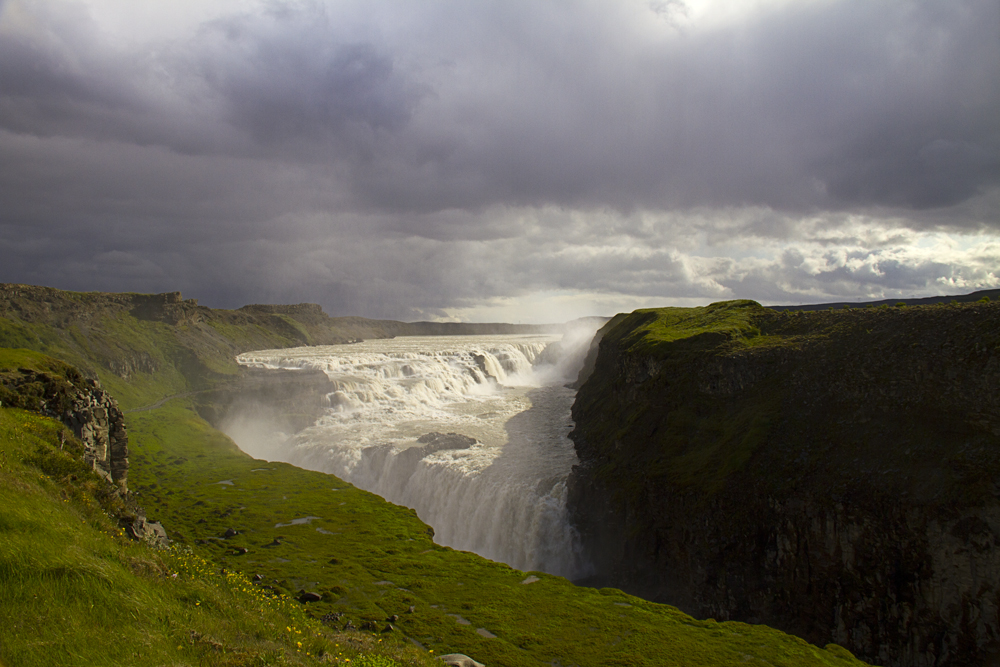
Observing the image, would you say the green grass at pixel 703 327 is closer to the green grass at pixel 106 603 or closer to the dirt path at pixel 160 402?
the green grass at pixel 106 603

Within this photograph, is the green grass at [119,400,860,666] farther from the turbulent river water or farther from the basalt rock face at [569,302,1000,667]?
the turbulent river water

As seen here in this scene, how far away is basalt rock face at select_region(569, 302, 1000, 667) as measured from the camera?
65.0 ft

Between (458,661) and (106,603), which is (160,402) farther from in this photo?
(106,603)

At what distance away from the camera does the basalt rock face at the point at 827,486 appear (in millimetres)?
19797

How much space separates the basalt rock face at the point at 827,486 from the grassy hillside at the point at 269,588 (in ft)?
17.1

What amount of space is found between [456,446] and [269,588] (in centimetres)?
2900

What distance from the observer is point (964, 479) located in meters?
20.2

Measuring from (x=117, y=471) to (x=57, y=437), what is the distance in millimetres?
14217

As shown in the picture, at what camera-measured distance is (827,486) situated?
23672 millimetres

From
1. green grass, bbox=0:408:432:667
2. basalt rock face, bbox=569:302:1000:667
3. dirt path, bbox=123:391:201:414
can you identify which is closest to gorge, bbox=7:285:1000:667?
basalt rock face, bbox=569:302:1000:667

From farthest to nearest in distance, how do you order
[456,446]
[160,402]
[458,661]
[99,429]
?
[160,402] → [456,446] → [99,429] → [458,661]

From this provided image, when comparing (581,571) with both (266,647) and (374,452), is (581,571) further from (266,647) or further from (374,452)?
(266,647)

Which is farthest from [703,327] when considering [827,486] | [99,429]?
[99,429]

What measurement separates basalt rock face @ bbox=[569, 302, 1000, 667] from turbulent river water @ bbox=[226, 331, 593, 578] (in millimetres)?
3907
